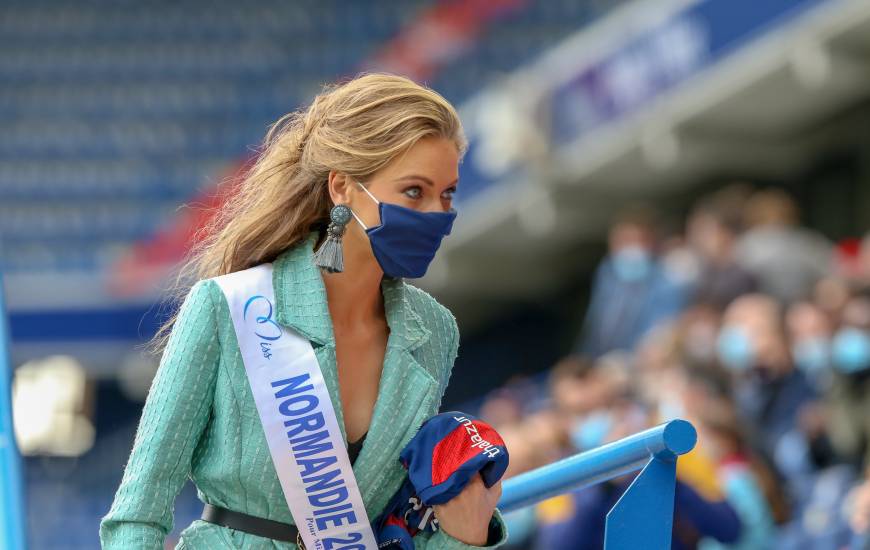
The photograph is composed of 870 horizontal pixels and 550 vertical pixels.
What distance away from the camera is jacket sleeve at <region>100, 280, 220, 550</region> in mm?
2055

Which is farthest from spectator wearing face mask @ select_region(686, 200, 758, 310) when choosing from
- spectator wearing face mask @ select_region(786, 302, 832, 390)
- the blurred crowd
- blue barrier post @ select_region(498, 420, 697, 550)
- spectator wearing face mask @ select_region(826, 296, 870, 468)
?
blue barrier post @ select_region(498, 420, 697, 550)

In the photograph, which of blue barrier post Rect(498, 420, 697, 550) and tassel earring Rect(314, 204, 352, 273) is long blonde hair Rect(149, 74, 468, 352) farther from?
blue barrier post Rect(498, 420, 697, 550)

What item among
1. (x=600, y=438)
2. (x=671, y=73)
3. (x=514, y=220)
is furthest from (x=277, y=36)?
(x=600, y=438)

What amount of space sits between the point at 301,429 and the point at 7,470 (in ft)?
1.44

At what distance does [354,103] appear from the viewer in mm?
2221

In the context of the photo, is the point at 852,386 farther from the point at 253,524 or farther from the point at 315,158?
the point at 253,524

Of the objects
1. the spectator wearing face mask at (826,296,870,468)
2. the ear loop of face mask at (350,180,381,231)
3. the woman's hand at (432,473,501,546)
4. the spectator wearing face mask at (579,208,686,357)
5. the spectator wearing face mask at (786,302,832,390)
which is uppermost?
the spectator wearing face mask at (579,208,686,357)

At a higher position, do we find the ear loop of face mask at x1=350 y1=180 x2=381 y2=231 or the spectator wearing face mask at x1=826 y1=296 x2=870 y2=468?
the spectator wearing face mask at x1=826 y1=296 x2=870 y2=468

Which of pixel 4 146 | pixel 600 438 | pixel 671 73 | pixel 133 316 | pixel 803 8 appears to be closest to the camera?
pixel 600 438

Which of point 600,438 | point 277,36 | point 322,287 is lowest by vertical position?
point 322,287

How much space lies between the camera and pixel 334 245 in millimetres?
2223

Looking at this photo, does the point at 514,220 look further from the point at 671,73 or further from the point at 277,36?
the point at 277,36

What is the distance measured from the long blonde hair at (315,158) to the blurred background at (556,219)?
355 millimetres

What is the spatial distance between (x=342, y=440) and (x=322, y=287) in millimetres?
211
